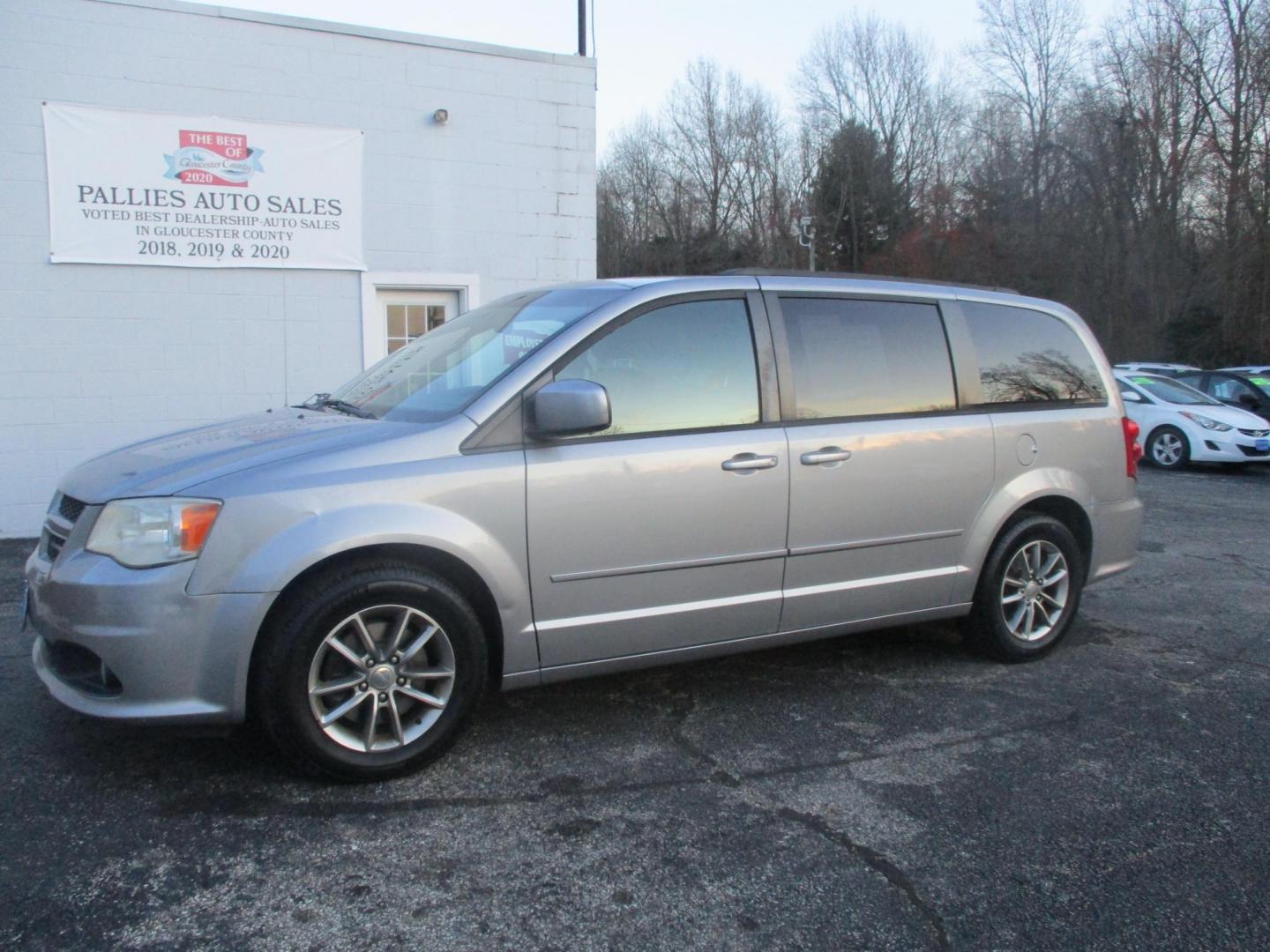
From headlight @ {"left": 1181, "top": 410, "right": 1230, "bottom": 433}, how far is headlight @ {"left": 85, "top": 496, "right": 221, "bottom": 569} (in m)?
14.2

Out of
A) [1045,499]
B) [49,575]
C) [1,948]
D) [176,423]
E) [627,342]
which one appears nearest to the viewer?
[1,948]

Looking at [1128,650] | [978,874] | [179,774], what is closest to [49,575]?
[179,774]

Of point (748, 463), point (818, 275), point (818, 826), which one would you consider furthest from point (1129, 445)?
point (818, 826)

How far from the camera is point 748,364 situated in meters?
4.12

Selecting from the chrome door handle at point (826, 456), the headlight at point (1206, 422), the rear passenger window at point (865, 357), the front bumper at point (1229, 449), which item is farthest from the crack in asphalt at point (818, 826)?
the headlight at point (1206, 422)

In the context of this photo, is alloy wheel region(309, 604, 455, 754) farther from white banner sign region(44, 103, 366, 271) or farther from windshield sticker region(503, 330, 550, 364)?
white banner sign region(44, 103, 366, 271)

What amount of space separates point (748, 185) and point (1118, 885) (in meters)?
48.5

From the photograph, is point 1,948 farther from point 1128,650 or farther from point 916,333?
point 1128,650

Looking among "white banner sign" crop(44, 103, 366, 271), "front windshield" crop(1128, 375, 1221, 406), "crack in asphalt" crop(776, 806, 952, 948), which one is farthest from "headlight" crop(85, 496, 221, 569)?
"front windshield" crop(1128, 375, 1221, 406)

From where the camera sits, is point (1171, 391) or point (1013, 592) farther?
point (1171, 391)

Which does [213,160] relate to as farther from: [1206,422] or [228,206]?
[1206,422]

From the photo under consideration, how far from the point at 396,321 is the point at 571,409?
21.2ft

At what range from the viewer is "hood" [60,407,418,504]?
129 inches

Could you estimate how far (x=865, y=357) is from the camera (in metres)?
4.45
